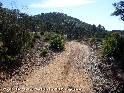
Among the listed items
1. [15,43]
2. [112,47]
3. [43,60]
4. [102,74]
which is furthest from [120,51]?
[15,43]

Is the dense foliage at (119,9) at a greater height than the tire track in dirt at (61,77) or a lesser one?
greater

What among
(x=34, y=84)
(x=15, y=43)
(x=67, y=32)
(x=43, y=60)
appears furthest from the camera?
(x=67, y=32)

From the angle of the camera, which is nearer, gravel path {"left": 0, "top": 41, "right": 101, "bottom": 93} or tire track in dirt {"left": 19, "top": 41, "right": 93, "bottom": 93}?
gravel path {"left": 0, "top": 41, "right": 101, "bottom": 93}

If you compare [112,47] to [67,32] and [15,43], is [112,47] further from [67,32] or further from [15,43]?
[67,32]

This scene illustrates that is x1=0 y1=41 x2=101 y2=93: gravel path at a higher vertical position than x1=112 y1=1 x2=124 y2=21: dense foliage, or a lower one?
lower

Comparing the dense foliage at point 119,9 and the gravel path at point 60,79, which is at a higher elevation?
the dense foliage at point 119,9

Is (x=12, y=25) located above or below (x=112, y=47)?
above

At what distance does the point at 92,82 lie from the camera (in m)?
24.0

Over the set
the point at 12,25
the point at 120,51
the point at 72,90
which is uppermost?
the point at 12,25

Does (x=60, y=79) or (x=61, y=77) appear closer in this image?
(x=60, y=79)

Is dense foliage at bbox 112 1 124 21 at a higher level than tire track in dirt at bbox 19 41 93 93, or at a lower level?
higher

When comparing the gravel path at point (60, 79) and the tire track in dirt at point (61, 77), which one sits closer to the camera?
the gravel path at point (60, 79)

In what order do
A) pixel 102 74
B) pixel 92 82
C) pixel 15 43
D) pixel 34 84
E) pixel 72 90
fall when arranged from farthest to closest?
1. pixel 15 43
2. pixel 102 74
3. pixel 92 82
4. pixel 34 84
5. pixel 72 90

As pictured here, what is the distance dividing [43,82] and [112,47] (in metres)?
13.9
